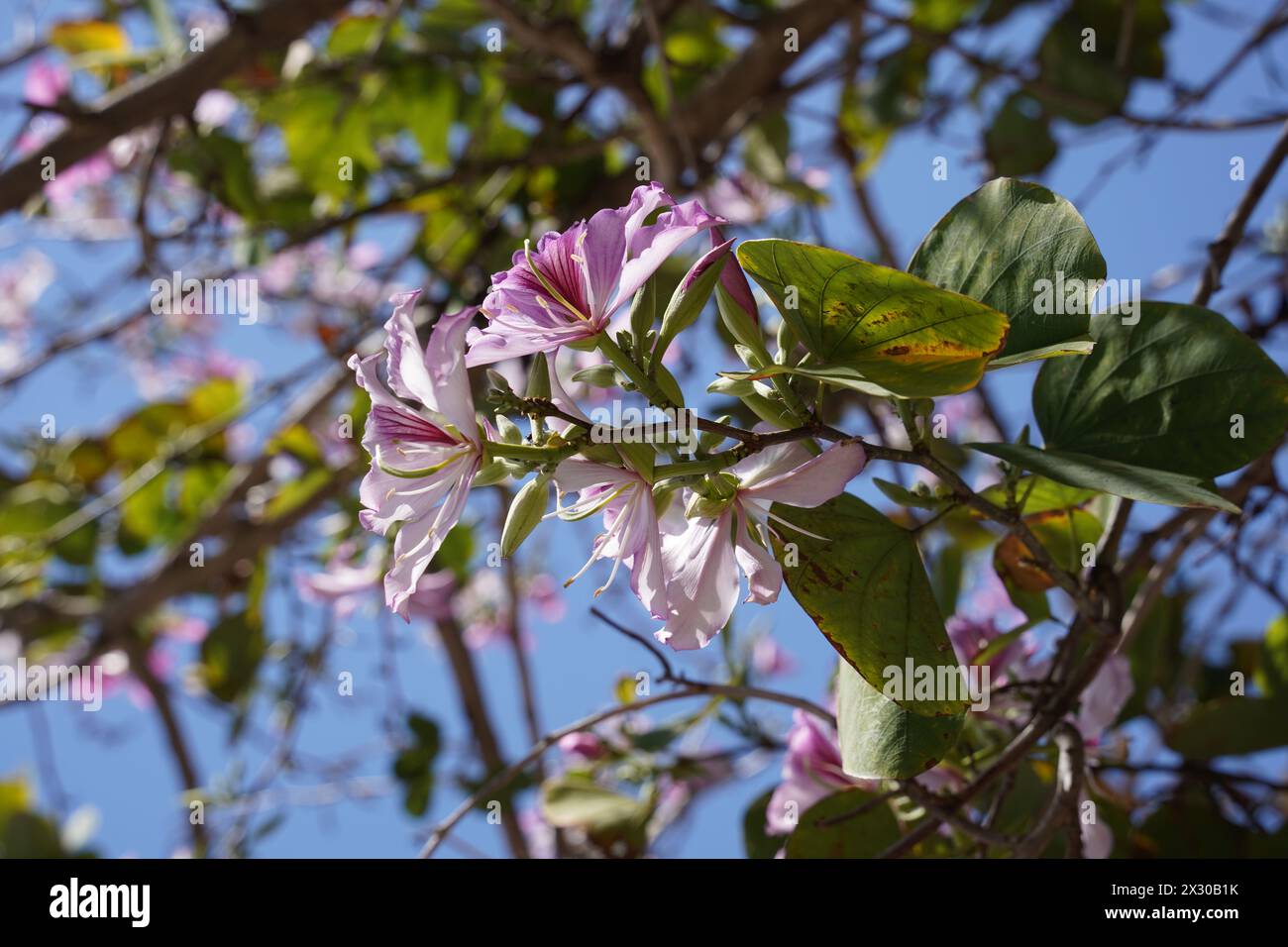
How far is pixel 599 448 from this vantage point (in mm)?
540

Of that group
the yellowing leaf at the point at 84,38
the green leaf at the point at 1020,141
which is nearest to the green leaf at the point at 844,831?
the green leaf at the point at 1020,141

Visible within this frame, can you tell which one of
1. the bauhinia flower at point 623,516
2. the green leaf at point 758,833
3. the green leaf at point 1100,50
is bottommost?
the green leaf at point 758,833

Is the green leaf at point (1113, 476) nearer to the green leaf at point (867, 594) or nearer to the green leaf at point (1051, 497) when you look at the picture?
the green leaf at point (867, 594)

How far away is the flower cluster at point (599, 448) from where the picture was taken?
54 centimetres

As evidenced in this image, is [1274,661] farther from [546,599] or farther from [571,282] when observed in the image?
[546,599]

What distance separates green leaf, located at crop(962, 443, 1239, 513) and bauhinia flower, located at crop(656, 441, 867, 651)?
0.08 m

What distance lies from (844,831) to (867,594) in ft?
1.00

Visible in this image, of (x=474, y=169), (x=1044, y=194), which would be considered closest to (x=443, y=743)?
(x=474, y=169)

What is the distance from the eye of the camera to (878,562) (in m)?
0.62

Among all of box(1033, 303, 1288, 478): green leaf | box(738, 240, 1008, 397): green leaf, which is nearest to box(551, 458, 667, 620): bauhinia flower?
box(738, 240, 1008, 397): green leaf

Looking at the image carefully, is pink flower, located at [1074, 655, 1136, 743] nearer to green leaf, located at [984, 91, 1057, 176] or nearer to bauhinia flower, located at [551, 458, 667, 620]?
bauhinia flower, located at [551, 458, 667, 620]

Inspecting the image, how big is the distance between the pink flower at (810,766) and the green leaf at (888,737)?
0.22 m

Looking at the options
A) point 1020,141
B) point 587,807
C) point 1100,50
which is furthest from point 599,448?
point 1100,50

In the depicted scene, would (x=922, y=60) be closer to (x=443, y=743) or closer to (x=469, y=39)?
(x=469, y=39)
